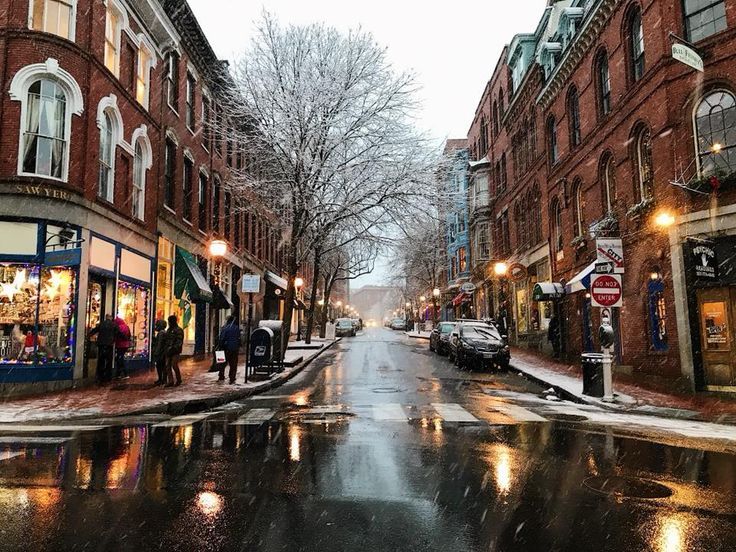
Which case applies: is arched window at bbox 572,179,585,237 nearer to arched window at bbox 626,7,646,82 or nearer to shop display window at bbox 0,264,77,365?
arched window at bbox 626,7,646,82

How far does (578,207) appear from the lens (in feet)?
69.4

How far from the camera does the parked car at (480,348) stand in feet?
63.5

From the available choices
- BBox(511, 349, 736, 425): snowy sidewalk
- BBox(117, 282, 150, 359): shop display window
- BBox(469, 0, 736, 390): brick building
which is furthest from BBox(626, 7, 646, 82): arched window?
BBox(117, 282, 150, 359): shop display window

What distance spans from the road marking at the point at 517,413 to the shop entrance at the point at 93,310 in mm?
9844

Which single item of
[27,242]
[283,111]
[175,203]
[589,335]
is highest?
[283,111]

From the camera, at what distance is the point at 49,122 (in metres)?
13.5

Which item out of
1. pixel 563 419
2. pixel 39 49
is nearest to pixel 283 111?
pixel 39 49

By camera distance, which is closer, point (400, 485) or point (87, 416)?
point (400, 485)

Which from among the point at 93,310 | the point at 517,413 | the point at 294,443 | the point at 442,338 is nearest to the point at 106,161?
the point at 93,310

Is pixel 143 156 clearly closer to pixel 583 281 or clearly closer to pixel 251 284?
pixel 251 284

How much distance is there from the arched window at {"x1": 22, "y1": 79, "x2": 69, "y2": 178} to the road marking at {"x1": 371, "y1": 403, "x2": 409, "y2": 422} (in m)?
9.50

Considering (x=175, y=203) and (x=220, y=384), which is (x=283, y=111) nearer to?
(x=175, y=203)

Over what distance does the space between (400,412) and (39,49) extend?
11.8 metres

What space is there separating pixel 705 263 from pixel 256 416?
10.5 metres
